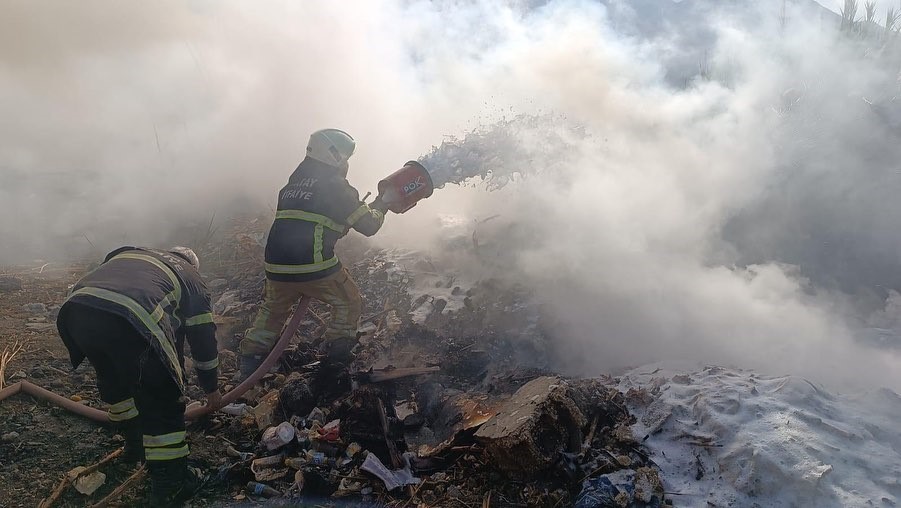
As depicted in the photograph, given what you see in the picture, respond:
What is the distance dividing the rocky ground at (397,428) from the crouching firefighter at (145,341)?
0.28 metres

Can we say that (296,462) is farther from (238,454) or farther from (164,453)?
(164,453)

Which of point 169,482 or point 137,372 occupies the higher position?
point 137,372

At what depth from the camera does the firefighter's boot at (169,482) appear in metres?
3.04

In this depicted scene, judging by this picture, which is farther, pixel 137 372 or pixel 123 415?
pixel 123 415

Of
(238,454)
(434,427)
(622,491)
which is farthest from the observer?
(434,427)

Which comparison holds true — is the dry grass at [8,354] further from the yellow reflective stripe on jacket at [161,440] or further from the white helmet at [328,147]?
the white helmet at [328,147]

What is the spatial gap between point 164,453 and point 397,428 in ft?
5.09

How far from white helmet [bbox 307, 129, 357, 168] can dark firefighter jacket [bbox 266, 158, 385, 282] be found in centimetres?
6

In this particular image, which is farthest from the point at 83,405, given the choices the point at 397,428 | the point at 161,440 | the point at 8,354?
the point at 397,428

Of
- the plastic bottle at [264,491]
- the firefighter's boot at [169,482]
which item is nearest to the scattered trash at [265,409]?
the plastic bottle at [264,491]

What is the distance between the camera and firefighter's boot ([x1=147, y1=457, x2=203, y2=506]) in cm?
304

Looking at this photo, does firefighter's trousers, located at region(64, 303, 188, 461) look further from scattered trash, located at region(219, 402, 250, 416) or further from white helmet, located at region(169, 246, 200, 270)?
scattered trash, located at region(219, 402, 250, 416)

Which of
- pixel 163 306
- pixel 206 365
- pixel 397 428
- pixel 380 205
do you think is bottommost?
pixel 397 428

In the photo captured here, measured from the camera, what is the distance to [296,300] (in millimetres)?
4500
